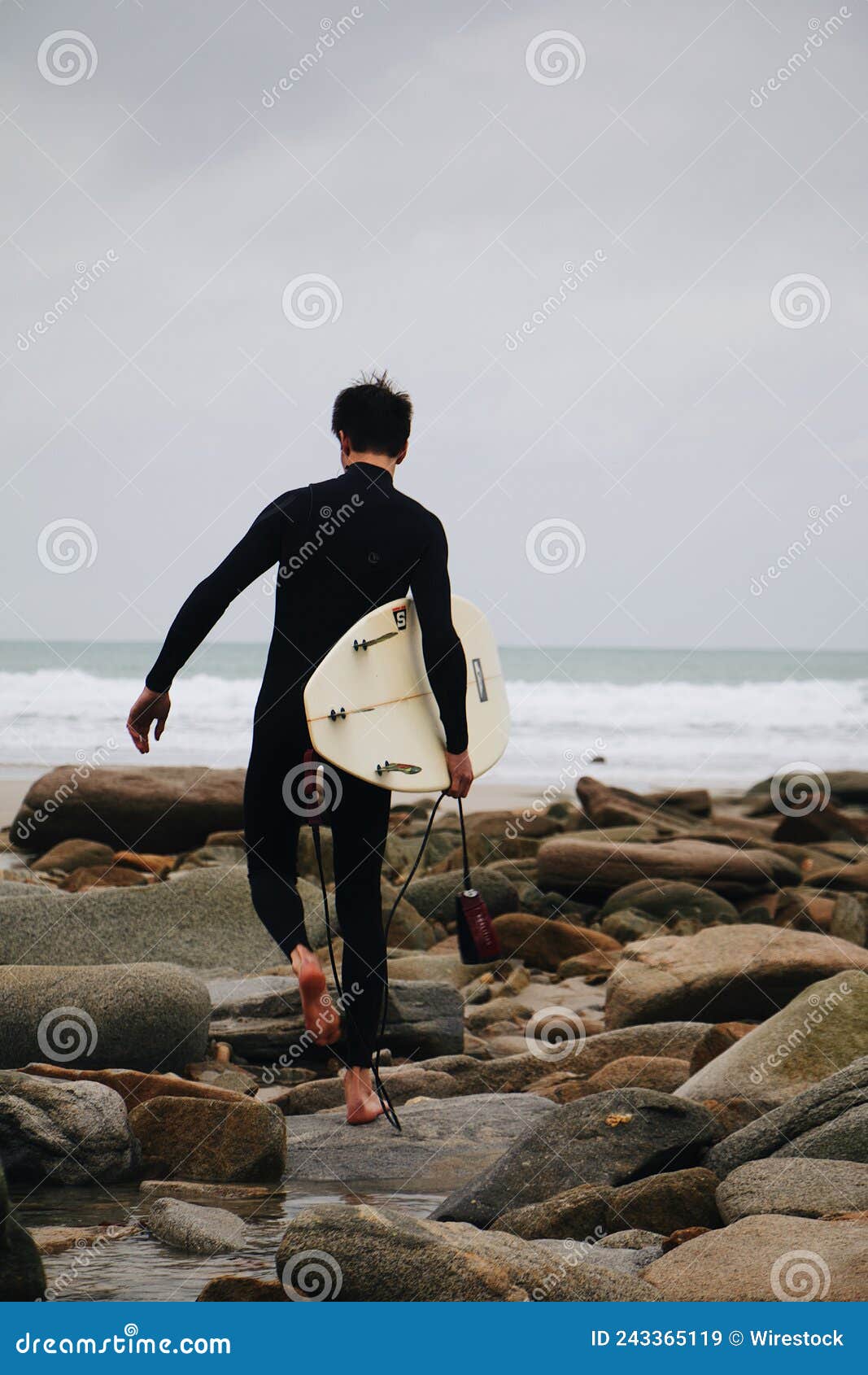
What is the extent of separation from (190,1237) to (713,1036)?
2560mm

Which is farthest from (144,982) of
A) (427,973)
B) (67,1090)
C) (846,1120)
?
(846,1120)

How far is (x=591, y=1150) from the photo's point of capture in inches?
172

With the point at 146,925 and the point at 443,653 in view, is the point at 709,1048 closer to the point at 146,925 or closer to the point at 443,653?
the point at 443,653

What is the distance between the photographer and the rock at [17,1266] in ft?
10.3

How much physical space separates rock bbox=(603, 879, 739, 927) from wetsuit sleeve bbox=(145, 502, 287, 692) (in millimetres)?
5933

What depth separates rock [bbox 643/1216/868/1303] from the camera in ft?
10.7

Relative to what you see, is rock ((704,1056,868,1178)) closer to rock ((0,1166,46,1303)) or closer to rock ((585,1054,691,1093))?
rock ((585,1054,691,1093))

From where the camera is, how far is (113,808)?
43.4 feet

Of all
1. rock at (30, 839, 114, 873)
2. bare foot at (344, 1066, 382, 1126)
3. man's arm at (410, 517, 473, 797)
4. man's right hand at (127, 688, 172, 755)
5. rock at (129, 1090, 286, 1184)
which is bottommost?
rock at (30, 839, 114, 873)

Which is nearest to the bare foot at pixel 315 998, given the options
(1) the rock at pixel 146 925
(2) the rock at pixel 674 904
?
(1) the rock at pixel 146 925

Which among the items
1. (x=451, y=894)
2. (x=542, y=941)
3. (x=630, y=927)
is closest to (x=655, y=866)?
(x=630, y=927)

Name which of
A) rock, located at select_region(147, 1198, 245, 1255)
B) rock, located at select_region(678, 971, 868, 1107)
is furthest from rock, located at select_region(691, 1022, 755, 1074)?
rock, located at select_region(147, 1198, 245, 1255)

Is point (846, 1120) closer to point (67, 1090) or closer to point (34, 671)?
point (67, 1090)

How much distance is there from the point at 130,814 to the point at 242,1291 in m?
10.3
